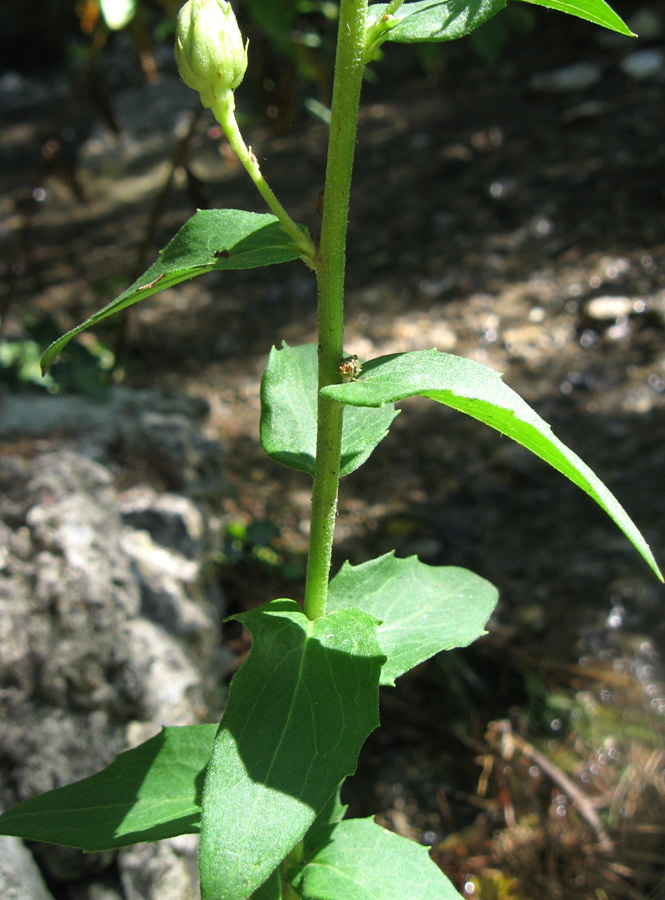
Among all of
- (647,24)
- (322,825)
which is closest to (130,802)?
(322,825)

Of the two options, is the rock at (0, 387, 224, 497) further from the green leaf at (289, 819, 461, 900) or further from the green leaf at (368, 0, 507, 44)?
the green leaf at (368, 0, 507, 44)

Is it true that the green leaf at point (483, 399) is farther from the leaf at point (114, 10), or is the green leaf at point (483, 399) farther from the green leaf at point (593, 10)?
the leaf at point (114, 10)

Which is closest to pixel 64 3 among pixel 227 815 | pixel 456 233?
pixel 456 233

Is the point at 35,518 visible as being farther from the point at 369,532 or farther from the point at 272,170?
the point at 272,170

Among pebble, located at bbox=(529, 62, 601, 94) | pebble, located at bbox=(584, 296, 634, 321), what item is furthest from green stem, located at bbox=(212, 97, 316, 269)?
pebble, located at bbox=(529, 62, 601, 94)

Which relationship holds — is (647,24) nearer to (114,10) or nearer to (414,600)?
(114,10)
